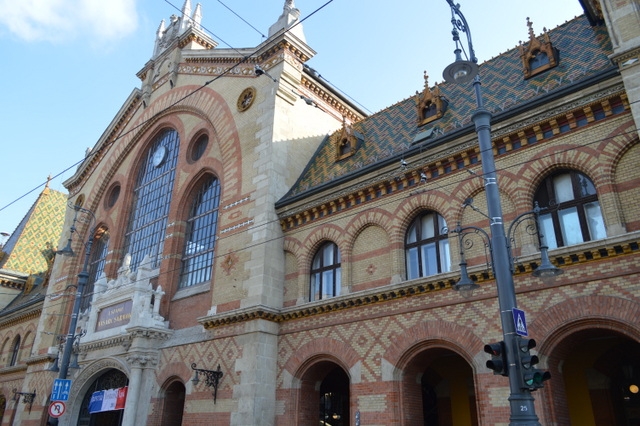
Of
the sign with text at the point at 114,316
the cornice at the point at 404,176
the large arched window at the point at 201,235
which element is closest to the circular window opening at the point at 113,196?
the large arched window at the point at 201,235

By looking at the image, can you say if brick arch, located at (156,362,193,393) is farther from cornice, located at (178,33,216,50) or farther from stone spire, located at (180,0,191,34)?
stone spire, located at (180,0,191,34)

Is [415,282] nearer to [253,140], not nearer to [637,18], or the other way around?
[637,18]

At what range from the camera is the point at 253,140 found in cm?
2178

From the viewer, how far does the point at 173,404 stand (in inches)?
819

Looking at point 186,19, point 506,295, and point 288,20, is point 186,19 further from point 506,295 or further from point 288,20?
point 506,295

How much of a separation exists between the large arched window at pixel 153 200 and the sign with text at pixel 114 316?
8.25 feet

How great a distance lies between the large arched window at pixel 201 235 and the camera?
2252 centimetres

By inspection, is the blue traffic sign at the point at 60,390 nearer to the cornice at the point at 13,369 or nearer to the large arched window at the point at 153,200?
the large arched window at the point at 153,200

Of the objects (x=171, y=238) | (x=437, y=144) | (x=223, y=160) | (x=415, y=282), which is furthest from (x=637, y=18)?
(x=171, y=238)

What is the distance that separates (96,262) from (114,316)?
771cm

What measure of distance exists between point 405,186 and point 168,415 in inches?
492

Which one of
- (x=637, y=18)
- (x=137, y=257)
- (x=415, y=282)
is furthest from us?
(x=137, y=257)

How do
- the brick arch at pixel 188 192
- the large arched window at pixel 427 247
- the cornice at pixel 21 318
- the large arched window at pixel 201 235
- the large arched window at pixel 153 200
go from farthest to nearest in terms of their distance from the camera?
the cornice at pixel 21 318 → the large arched window at pixel 153 200 → the brick arch at pixel 188 192 → the large arched window at pixel 201 235 → the large arched window at pixel 427 247

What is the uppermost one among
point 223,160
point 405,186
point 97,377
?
point 223,160
